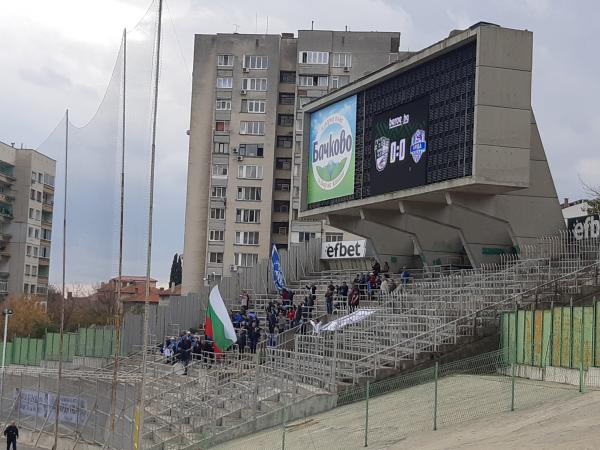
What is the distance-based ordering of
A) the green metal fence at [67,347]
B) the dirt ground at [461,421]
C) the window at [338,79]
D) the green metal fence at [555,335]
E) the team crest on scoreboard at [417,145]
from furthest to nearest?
the window at [338,79] < the green metal fence at [67,347] < the team crest on scoreboard at [417,145] < the green metal fence at [555,335] < the dirt ground at [461,421]

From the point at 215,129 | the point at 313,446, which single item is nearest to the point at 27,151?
the point at 215,129

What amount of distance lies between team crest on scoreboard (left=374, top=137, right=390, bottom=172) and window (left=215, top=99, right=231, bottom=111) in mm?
43096

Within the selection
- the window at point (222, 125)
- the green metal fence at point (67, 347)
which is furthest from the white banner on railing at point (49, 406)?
the window at point (222, 125)

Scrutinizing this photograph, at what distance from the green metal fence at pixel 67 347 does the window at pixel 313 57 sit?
35.0 m

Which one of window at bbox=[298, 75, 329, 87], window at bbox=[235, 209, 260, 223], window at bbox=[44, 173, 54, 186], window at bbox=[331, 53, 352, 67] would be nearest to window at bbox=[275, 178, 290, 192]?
window at bbox=[235, 209, 260, 223]

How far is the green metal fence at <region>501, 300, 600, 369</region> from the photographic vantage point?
70.4 feet

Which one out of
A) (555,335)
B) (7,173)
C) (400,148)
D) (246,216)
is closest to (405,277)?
(400,148)

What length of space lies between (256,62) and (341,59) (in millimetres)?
6194

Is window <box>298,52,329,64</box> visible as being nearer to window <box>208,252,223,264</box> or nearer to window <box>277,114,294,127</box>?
window <box>277,114,294,127</box>

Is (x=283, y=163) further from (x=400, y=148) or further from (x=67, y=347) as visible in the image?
(x=400, y=148)

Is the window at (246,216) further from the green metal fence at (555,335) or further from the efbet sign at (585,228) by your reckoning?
the green metal fence at (555,335)

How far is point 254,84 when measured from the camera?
250ft

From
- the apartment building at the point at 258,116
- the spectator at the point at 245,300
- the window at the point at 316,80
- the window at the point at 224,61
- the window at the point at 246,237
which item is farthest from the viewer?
the window at the point at 224,61

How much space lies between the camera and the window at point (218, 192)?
7588 centimetres
